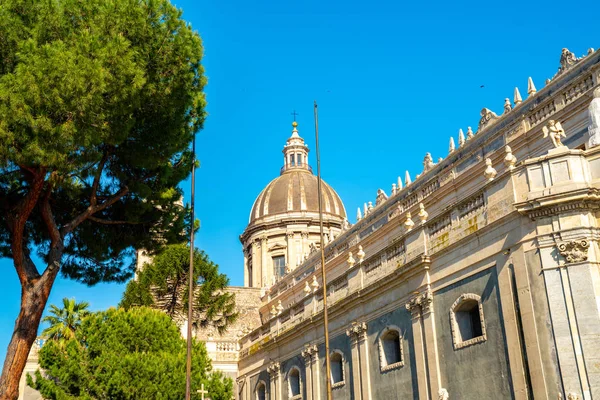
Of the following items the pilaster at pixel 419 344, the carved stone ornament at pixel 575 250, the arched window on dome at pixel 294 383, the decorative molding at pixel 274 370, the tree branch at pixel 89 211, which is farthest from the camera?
the decorative molding at pixel 274 370

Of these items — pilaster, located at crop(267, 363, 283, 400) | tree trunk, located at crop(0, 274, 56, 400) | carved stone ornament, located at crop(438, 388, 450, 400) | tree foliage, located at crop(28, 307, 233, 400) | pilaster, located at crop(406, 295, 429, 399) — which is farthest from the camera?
pilaster, located at crop(267, 363, 283, 400)

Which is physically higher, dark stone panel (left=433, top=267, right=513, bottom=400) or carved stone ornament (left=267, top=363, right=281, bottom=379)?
carved stone ornament (left=267, top=363, right=281, bottom=379)

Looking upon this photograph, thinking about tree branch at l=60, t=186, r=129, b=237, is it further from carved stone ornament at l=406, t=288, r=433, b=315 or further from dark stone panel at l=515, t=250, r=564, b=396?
dark stone panel at l=515, t=250, r=564, b=396

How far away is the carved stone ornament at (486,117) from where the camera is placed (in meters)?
29.6

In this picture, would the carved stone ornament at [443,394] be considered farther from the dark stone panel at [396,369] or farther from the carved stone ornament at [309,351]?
the carved stone ornament at [309,351]

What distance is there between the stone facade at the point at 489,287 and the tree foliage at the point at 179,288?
585 inches

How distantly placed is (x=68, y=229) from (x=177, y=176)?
4.48 meters

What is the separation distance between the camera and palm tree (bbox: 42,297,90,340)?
37.2 m

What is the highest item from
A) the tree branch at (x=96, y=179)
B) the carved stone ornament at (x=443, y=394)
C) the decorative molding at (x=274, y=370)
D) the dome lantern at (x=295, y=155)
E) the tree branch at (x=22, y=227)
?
the dome lantern at (x=295, y=155)

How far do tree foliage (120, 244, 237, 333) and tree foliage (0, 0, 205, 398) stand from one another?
20.8 m

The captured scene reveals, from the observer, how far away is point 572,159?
57.7 feet

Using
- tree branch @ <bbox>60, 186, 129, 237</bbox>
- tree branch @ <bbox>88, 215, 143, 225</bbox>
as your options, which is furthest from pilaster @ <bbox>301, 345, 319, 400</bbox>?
tree branch @ <bbox>60, 186, 129, 237</bbox>

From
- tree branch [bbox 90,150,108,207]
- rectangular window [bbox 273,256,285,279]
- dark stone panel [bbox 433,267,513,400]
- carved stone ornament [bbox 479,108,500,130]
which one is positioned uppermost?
rectangular window [bbox 273,256,285,279]

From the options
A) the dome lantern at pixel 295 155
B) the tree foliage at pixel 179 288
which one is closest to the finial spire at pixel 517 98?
the tree foliage at pixel 179 288
